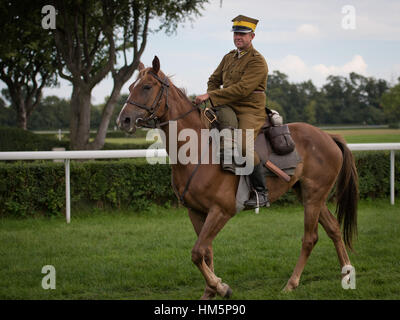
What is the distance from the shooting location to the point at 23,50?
2286cm

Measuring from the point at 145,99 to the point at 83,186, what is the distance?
4.54 m

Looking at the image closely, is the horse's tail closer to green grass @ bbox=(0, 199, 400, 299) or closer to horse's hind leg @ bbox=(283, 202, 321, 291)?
green grass @ bbox=(0, 199, 400, 299)

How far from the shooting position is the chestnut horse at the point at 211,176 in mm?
3996

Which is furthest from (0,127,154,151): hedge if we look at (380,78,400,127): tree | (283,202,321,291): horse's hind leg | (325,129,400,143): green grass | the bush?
(380,78,400,127): tree

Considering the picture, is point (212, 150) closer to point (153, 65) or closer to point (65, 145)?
point (153, 65)

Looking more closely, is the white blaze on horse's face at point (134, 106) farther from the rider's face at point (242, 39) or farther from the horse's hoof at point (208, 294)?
the horse's hoof at point (208, 294)

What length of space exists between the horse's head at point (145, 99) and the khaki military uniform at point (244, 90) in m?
0.51

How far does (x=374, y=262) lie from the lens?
5516 millimetres

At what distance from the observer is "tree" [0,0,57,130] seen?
17.0m

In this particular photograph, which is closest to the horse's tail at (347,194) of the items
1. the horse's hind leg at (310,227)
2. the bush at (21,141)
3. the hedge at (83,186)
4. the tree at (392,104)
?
the horse's hind leg at (310,227)

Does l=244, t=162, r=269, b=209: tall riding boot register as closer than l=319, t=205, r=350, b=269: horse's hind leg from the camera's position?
Yes

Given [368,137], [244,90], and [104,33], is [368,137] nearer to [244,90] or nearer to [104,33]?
[104,33]

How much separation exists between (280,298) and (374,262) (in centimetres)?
187

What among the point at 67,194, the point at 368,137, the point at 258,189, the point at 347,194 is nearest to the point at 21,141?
the point at 67,194
